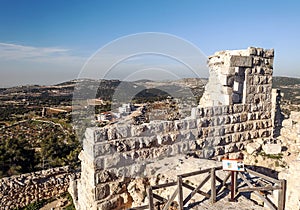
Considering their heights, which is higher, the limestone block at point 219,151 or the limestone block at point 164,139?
the limestone block at point 164,139

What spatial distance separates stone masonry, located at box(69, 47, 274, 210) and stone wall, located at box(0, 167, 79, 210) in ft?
21.0

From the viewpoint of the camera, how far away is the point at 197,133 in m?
6.73

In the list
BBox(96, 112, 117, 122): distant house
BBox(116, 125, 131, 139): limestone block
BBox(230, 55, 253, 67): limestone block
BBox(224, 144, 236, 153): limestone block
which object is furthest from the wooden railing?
BBox(96, 112, 117, 122): distant house

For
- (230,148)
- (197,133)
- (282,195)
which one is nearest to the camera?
(282,195)

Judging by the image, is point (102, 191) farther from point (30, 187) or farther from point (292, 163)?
point (30, 187)

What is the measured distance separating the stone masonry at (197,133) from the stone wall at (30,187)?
640cm

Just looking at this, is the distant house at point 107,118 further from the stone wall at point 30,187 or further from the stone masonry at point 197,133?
the stone masonry at point 197,133

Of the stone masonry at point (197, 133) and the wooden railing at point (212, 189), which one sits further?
the stone masonry at point (197, 133)

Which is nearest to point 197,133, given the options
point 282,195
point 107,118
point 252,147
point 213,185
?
point 252,147

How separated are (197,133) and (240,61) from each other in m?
2.52

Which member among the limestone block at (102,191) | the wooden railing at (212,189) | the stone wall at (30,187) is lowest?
the stone wall at (30,187)

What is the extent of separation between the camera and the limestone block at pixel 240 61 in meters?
7.41

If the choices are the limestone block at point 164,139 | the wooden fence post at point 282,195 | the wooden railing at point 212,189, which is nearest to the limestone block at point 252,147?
the wooden railing at point 212,189

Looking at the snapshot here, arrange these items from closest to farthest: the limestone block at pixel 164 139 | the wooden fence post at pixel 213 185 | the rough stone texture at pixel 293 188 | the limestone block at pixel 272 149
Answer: the rough stone texture at pixel 293 188 < the wooden fence post at pixel 213 185 < the limestone block at pixel 164 139 < the limestone block at pixel 272 149
